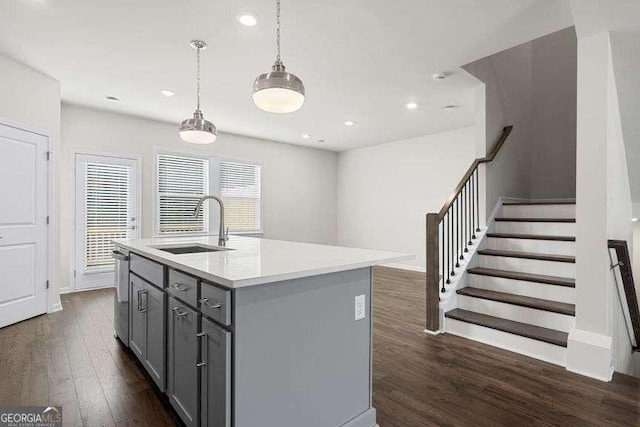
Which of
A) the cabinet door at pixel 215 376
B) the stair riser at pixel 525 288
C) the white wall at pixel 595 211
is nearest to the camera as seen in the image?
the cabinet door at pixel 215 376

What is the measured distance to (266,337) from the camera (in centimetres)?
146

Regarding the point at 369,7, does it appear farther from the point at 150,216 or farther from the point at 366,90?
the point at 150,216

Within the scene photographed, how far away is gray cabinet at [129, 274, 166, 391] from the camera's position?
2047 millimetres

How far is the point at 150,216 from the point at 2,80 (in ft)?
8.70

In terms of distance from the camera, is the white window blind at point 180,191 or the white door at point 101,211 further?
the white window blind at point 180,191

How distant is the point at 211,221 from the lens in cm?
634

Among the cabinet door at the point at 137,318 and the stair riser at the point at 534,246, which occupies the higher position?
the stair riser at the point at 534,246

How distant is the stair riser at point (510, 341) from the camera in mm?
2631

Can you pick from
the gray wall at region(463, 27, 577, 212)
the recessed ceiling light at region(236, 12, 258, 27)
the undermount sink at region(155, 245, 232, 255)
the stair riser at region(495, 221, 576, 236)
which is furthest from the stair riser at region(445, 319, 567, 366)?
the recessed ceiling light at region(236, 12, 258, 27)

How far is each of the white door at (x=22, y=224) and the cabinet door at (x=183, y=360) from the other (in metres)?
2.77

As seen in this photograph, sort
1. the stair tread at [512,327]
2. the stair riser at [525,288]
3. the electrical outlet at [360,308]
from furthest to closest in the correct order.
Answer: the stair riser at [525,288]
the stair tread at [512,327]
the electrical outlet at [360,308]

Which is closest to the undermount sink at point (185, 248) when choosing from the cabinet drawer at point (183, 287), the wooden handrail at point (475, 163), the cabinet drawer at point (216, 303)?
the cabinet drawer at point (183, 287)

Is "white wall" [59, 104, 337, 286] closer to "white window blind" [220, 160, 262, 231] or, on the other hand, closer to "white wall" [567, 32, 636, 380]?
"white window blind" [220, 160, 262, 231]

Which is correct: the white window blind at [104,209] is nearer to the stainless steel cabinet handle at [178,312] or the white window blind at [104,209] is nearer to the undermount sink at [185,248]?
the undermount sink at [185,248]
